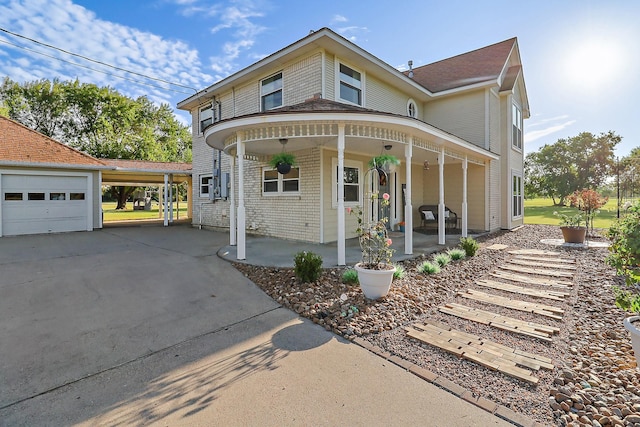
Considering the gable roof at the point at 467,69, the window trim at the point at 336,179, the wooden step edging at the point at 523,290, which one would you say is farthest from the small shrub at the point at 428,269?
the gable roof at the point at 467,69

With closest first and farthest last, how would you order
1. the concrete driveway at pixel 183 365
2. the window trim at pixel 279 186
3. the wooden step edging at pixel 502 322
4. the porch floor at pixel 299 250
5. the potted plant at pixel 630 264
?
the concrete driveway at pixel 183 365 → the potted plant at pixel 630 264 → the wooden step edging at pixel 502 322 → the porch floor at pixel 299 250 → the window trim at pixel 279 186

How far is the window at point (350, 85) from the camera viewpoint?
361 inches

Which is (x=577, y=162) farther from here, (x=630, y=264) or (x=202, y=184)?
(x=630, y=264)

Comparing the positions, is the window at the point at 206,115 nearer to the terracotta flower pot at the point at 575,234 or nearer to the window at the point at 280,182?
the window at the point at 280,182

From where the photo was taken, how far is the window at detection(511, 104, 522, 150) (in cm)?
1368

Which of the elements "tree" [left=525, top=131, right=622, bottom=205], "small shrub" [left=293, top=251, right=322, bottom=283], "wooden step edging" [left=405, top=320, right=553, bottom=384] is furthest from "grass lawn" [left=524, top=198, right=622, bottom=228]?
"small shrub" [left=293, top=251, right=322, bottom=283]

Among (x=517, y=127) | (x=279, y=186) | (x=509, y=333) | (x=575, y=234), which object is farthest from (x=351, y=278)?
(x=517, y=127)

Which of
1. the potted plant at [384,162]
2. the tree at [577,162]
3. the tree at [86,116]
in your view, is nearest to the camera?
the potted plant at [384,162]

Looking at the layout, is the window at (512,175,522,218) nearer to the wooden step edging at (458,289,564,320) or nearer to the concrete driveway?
the wooden step edging at (458,289,564,320)

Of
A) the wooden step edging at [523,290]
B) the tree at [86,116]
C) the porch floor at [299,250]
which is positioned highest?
the tree at [86,116]

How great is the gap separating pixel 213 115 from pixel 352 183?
7144 mm

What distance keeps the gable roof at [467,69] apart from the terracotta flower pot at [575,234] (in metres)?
6.05

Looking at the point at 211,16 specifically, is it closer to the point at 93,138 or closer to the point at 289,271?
the point at 289,271

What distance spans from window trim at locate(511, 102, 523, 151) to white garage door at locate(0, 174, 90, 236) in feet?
62.0
